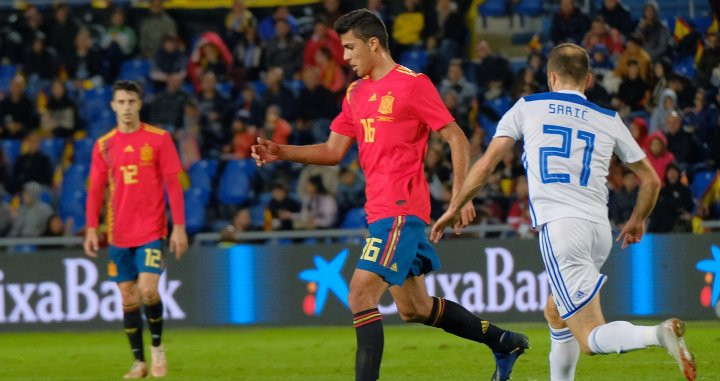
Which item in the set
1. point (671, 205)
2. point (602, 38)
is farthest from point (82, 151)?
point (671, 205)

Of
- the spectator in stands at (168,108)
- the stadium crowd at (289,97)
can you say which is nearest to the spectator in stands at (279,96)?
the stadium crowd at (289,97)

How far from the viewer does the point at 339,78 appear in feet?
60.3

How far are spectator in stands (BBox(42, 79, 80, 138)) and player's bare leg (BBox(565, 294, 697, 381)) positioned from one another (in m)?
13.2

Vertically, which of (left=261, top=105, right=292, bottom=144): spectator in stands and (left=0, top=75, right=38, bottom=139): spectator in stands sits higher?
(left=0, top=75, right=38, bottom=139): spectator in stands

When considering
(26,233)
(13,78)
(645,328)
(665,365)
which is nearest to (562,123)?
(645,328)

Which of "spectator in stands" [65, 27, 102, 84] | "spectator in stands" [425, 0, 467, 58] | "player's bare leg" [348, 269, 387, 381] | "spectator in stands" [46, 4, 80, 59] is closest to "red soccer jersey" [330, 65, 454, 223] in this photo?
"player's bare leg" [348, 269, 387, 381]

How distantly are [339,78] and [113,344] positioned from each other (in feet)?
20.0

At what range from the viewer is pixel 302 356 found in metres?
11.7

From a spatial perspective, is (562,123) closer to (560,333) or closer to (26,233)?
(560,333)

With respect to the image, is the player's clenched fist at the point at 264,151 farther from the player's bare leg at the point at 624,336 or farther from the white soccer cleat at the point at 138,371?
the white soccer cleat at the point at 138,371

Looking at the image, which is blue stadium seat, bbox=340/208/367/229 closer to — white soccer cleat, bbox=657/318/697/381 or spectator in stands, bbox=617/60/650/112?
spectator in stands, bbox=617/60/650/112

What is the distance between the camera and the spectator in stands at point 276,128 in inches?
691

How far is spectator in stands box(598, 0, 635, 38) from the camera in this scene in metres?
18.6

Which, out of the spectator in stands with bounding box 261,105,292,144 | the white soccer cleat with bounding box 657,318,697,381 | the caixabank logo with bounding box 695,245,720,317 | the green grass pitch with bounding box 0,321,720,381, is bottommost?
the green grass pitch with bounding box 0,321,720,381
